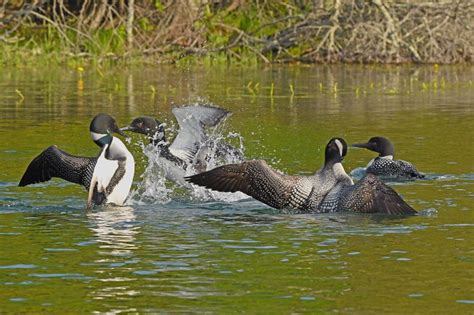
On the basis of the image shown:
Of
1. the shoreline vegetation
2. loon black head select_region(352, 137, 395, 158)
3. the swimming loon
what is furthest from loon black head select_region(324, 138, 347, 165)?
the shoreline vegetation

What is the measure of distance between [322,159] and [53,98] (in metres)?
10.1

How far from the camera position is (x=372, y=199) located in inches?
481

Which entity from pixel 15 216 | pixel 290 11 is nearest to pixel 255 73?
pixel 290 11

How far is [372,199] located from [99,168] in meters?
2.89

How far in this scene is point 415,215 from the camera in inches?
479

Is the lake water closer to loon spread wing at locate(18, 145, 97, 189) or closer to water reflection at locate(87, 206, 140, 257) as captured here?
water reflection at locate(87, 206, 140, 257)

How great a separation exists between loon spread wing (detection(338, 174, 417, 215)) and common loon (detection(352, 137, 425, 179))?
2.69m

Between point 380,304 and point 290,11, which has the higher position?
point 290,11

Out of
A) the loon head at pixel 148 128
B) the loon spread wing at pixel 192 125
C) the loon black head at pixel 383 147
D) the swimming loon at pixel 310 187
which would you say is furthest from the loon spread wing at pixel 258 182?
the loon black head at pixel 383 147

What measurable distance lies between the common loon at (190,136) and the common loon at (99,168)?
107cm

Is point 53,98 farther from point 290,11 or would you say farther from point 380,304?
point 380,304

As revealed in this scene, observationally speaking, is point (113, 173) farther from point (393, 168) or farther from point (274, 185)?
point (393, 168)

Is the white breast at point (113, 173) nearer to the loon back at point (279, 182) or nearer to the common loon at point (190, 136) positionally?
the loon back at point (279, 182)

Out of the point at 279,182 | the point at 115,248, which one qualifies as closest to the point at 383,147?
the point at 279,182
